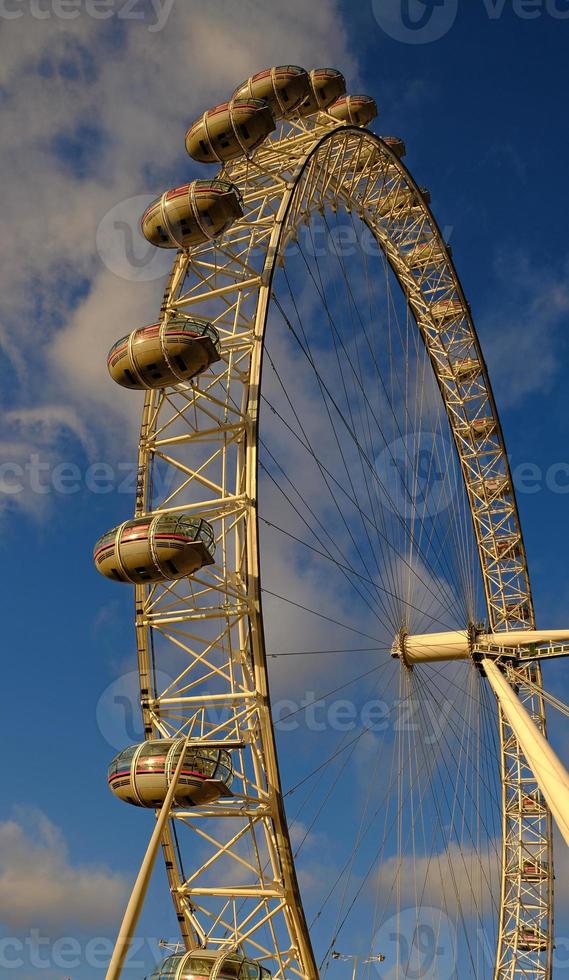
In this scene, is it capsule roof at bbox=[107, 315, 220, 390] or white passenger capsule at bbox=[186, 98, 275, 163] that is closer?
capsule roof at bbox=[107, 315, 220, 390]

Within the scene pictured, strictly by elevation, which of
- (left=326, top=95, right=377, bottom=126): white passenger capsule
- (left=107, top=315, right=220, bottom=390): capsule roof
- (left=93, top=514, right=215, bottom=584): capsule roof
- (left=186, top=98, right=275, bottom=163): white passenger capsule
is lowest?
(left=93, top=514, right=215, bottom=584): capsule roof

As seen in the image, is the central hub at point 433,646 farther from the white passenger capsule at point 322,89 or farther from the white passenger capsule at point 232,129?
the white passenger capsule at point 322,89

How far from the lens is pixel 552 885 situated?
119 ft

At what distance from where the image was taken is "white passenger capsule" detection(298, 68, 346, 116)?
97.5ft

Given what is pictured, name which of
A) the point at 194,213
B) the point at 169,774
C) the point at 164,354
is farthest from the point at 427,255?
the point at 169,774

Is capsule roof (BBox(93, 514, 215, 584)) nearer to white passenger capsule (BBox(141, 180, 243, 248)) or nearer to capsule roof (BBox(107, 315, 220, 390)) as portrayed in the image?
capsule roof (BBox(107, 315, 220, 390))

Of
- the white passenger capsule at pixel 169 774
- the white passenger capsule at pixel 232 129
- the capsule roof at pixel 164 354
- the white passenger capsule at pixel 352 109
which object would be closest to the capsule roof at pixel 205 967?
the white passenger capsule at pixel 169 774

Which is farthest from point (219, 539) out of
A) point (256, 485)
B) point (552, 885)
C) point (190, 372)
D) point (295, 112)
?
point (552, 885)

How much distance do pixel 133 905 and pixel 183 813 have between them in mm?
9039

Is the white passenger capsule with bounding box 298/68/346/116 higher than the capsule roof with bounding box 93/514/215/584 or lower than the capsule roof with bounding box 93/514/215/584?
higher

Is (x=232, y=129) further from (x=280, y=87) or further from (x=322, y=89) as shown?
(x=322, y=89)

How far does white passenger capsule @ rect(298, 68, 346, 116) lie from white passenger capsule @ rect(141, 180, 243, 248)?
796 cm

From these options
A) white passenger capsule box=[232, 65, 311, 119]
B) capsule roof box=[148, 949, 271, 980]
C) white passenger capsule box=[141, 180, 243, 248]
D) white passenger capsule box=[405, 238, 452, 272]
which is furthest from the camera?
white passenger capsule box=[405, 238, 452, 272]

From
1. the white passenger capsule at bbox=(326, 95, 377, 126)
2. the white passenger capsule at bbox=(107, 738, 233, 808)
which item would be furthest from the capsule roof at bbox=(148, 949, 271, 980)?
the white passenger capsule at bbox=(326, 95, 377, 126)
